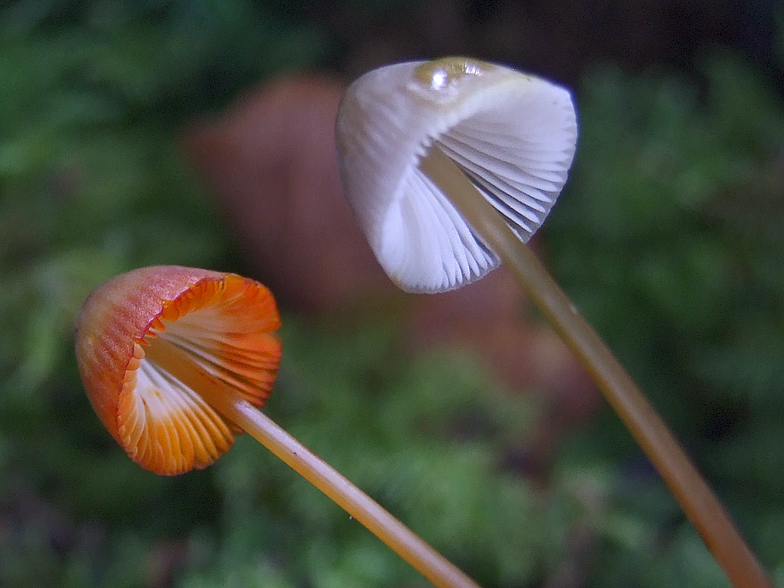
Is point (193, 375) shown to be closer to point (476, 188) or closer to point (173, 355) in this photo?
point (173, 355)

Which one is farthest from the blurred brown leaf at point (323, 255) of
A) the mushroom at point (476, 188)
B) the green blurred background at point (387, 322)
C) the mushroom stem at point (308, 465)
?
the mushroom stem at point (308, 465)

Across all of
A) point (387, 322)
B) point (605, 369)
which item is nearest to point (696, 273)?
point (387, 322)

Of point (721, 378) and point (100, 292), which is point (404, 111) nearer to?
point (100, 292)

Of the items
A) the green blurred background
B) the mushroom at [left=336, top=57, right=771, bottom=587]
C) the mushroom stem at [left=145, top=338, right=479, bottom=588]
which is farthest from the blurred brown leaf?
the mushroom stem at [left=145, top=338, right=479, bottom=588]

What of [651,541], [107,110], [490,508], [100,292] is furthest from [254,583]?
[107,110]

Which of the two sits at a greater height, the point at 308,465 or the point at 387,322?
the point at 308,465

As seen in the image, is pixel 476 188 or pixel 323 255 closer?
pixel 476 188
